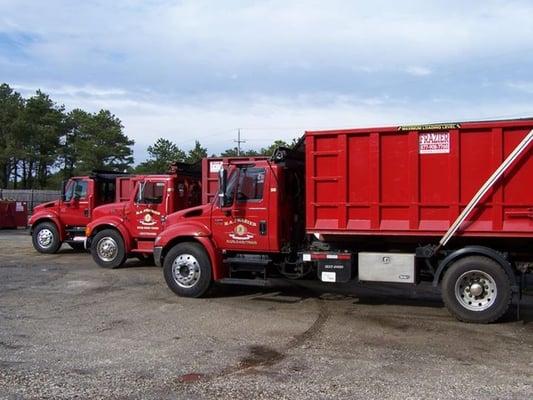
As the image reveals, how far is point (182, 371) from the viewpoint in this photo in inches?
250

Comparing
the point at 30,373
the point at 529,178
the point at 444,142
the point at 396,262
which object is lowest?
the point at 30,373

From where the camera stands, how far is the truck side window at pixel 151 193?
15516 millimetres

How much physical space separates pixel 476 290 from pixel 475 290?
0.6 inches

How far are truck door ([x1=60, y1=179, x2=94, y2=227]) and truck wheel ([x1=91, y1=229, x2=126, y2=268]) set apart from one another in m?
3.31

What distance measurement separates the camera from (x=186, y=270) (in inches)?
427

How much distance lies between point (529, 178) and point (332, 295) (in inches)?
165

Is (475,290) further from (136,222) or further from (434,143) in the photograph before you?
(136,222)

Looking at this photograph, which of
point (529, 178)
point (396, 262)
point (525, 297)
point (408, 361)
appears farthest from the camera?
point (525, 297)

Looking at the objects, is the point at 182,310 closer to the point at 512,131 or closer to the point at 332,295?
the point at 332,295

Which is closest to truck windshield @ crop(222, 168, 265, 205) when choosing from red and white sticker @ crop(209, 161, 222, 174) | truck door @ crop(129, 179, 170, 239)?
red and white sticker @ crop(209, 161, 222, 174)

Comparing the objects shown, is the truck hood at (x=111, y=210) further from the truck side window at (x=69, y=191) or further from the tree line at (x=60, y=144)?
the tree line at (x=60, y=144)

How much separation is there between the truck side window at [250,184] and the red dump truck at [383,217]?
0.06 feet

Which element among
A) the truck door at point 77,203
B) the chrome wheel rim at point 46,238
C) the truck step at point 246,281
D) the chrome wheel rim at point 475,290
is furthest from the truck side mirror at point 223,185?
the chrome wheel rim at point 46,238

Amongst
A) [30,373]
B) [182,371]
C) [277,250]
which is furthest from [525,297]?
[30,373]
